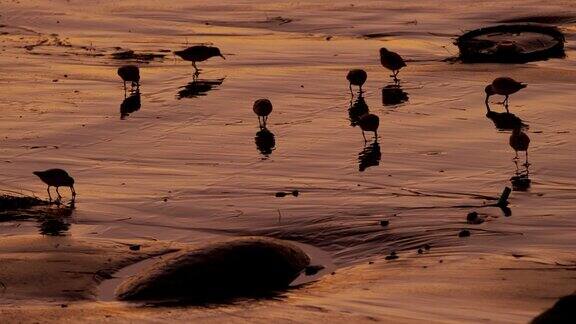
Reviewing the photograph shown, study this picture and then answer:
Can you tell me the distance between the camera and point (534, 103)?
15609mm

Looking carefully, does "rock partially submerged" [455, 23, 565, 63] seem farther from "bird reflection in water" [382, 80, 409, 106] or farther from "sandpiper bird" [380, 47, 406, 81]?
"bird reflection in water" [382, 80, 409, 106]

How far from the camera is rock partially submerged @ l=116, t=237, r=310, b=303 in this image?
29.3 feet

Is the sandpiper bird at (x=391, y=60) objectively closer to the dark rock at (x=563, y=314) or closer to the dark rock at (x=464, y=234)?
the dark rock at (x=464, y=234)

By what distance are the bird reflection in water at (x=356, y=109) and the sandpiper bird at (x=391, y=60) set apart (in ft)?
3.31

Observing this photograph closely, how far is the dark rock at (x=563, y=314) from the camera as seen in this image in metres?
6.19

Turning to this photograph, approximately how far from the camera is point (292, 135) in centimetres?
1432

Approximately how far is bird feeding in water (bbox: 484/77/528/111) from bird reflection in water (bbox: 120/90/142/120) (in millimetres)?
4125

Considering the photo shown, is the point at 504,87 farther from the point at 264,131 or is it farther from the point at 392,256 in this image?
the point at 392,256

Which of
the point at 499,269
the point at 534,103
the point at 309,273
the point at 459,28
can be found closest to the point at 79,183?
the point at 309,273

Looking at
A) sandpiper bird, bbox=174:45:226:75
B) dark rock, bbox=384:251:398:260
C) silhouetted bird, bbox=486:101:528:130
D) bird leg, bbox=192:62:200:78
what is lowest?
dark rock, bbox=384:251:398:260

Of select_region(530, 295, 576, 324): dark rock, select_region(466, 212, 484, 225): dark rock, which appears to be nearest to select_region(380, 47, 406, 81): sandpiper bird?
select_region(466, 212, 484, 225): dark rock

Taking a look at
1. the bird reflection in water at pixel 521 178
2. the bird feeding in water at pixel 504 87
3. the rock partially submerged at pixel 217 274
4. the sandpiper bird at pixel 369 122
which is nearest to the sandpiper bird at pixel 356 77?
the bird feeding in water at pixel 504 87

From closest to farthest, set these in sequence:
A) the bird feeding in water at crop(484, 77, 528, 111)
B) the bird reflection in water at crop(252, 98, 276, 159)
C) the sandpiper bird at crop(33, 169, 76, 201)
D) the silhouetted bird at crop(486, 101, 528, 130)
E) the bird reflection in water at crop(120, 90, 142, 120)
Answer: the sandpiper bird at crop(33, 169, 76, 201), the bird reflection in water at crop(252, 98, 276, 159), the silhouetted bird at crop(486, 101, 528, 130), the bird feeding in water at crop(484, 77, 528, 111), the bird reflection in water at crop(120, 90, 142, 120)

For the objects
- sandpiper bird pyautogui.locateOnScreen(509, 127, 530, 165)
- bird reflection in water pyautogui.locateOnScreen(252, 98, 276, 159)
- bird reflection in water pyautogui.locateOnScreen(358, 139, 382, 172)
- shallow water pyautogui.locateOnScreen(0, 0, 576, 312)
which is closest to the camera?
shallow water pyautogui.locateOnScreen(0, 0, 576, 312)
